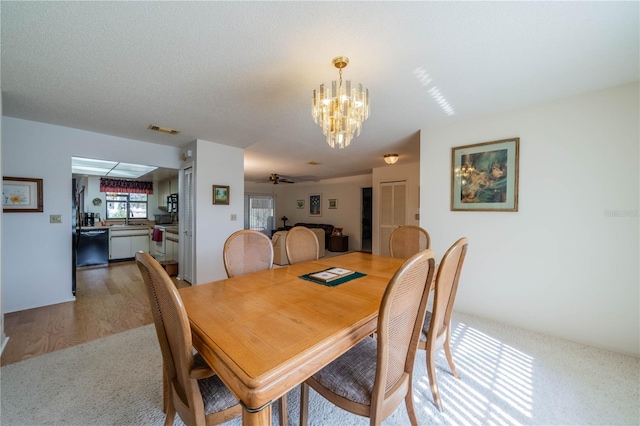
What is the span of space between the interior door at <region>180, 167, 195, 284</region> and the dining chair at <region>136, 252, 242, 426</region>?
303 cm

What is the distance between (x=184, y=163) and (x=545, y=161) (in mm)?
4720

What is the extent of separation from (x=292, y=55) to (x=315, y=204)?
6.74m

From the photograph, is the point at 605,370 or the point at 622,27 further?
the point at 605,370

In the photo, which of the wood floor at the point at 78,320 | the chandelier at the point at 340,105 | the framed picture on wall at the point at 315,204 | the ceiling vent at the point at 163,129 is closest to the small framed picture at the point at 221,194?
the ceiling vent at the point at 163,129

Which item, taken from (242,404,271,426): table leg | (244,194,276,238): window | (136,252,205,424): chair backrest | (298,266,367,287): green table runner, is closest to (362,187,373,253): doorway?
(244,194,276,238): window

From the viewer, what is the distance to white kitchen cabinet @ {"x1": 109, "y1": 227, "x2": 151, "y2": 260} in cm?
527

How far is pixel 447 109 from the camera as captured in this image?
8.20 feet

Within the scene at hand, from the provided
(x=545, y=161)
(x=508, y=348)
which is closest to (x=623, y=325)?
(x=508, y=348)

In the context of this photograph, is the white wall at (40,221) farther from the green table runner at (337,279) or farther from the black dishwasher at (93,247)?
the green table runner at (337,279)

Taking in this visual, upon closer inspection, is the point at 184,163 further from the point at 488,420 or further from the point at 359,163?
the point at 488,420

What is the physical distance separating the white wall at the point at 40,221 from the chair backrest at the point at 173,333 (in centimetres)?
329

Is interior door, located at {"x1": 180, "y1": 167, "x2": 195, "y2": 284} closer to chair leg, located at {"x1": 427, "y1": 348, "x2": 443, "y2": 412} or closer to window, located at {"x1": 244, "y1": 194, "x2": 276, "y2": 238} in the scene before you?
chair leg, located at {"x1": 427, "y1": 348, "x2": 443, "y2": 412}

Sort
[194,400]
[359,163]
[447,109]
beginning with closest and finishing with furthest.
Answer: [194,400]
[447,109]
[359,163]

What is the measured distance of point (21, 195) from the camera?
280cm
